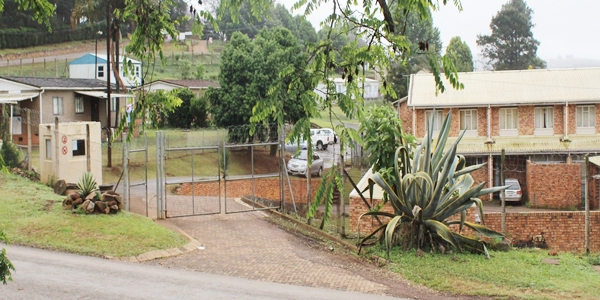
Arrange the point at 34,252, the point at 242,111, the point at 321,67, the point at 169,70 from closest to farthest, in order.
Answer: the point at 321,67 < the point at 34,252 < the point at 242,111 < the point at 169,70

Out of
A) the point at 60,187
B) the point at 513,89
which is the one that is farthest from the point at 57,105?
the point at 513,89

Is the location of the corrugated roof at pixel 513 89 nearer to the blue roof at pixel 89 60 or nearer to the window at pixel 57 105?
the window at pixel 57 105

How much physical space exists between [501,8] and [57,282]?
69856mm

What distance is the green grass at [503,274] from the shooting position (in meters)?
11.2

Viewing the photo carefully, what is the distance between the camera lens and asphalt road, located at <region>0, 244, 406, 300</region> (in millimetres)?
11250

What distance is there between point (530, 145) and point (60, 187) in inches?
865

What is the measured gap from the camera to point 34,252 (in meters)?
13.9

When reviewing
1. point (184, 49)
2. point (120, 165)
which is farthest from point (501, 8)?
point (120, 165)

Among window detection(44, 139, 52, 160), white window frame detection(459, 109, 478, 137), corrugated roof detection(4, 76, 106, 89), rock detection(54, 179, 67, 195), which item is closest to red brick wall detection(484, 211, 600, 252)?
rock detection(54, 179, 67, 195)

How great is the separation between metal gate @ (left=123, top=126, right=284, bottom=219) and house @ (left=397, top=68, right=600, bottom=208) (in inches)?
329

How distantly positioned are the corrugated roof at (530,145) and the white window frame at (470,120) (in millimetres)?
484

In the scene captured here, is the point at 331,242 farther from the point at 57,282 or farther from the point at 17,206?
the point at 17,206

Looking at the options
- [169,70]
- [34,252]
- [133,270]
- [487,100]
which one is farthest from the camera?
[169,70]

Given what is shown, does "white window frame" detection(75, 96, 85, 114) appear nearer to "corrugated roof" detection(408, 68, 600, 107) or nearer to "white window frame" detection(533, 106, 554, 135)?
"corrugated roof" detection(408, 68, 600, 107)
